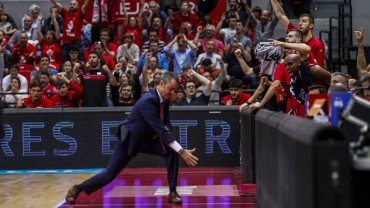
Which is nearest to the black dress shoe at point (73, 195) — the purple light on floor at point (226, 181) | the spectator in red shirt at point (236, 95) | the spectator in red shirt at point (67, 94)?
the purple light on floor at point (226, 181)

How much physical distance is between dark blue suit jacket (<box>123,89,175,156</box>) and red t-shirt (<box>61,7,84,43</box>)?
10537mm

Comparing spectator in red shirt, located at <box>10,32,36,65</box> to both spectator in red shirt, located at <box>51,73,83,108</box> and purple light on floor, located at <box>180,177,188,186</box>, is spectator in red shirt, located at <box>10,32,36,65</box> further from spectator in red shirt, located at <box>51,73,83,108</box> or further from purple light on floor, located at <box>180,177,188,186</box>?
purple light on floor, located at <box>180,177,188,186</box>

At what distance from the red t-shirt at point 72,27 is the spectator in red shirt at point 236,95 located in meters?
5.77

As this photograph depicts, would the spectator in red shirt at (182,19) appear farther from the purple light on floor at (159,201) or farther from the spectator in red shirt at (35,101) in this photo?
the purple light on floor at (159,201)

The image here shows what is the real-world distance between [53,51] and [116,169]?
1076cm

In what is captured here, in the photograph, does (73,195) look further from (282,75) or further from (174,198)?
(282,75)

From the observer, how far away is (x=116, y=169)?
13.3 metres

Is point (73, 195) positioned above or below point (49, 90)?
below

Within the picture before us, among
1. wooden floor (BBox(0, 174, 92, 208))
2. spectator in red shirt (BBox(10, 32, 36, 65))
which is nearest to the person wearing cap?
spectator in red shirt (BBox(10, 32, 36, 65))

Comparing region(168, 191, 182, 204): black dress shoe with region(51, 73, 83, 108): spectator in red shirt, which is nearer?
region(168, 191, 182, 204): black dress shoe

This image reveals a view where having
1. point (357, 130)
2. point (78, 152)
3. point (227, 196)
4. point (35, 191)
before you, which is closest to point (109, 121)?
point (78, 152)

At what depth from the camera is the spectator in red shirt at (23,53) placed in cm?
2373

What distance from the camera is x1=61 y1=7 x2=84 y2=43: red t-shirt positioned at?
23797 millimetres

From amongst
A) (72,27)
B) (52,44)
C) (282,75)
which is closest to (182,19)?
(72,27)
